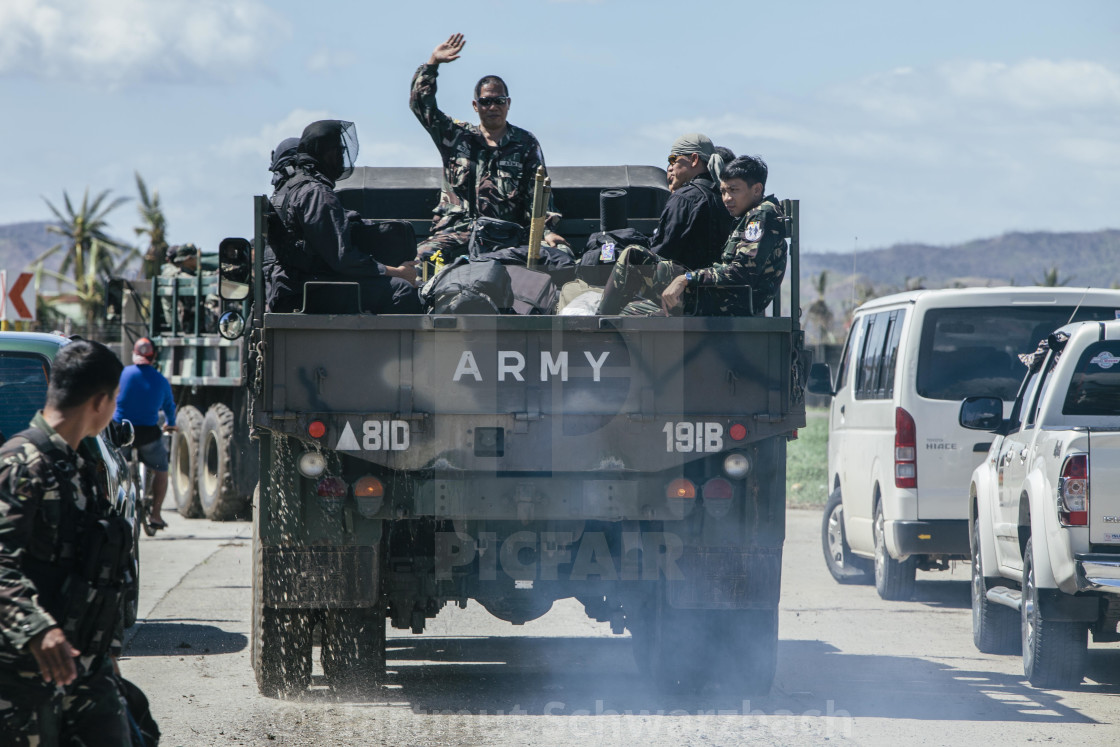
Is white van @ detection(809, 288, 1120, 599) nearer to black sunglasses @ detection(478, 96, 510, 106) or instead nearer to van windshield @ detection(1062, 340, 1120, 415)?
van windshield @ detection(1062, 340, 1120, 415)

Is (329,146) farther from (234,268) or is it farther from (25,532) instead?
(25,532)

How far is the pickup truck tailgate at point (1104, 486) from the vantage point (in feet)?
23.8

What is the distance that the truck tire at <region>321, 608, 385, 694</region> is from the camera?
7.55 metres

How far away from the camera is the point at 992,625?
361 inches

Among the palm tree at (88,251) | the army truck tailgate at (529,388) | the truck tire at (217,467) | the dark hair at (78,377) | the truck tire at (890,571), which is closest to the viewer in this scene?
the dark hair at (78,377)

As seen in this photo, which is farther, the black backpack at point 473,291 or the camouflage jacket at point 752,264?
the camouflage jacket at point 752,264

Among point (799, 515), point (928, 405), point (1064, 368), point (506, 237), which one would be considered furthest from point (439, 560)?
point (799, 515)

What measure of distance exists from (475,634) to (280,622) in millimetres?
2808

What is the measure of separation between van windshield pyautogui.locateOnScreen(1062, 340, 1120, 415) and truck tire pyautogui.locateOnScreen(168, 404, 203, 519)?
11.9 m

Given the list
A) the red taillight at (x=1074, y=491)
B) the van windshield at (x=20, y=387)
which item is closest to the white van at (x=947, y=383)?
the red taillight at (x=1074, y=491)

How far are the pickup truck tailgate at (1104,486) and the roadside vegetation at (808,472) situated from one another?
6919 mm

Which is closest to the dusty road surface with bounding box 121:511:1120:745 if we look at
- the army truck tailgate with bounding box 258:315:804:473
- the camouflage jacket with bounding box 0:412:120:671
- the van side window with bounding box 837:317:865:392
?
the army truck tailgate with bounding box 258:315:804:473

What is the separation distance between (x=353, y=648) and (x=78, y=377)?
12.5ft

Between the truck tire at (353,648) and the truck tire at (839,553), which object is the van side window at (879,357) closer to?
the truck tire at (839,553)
